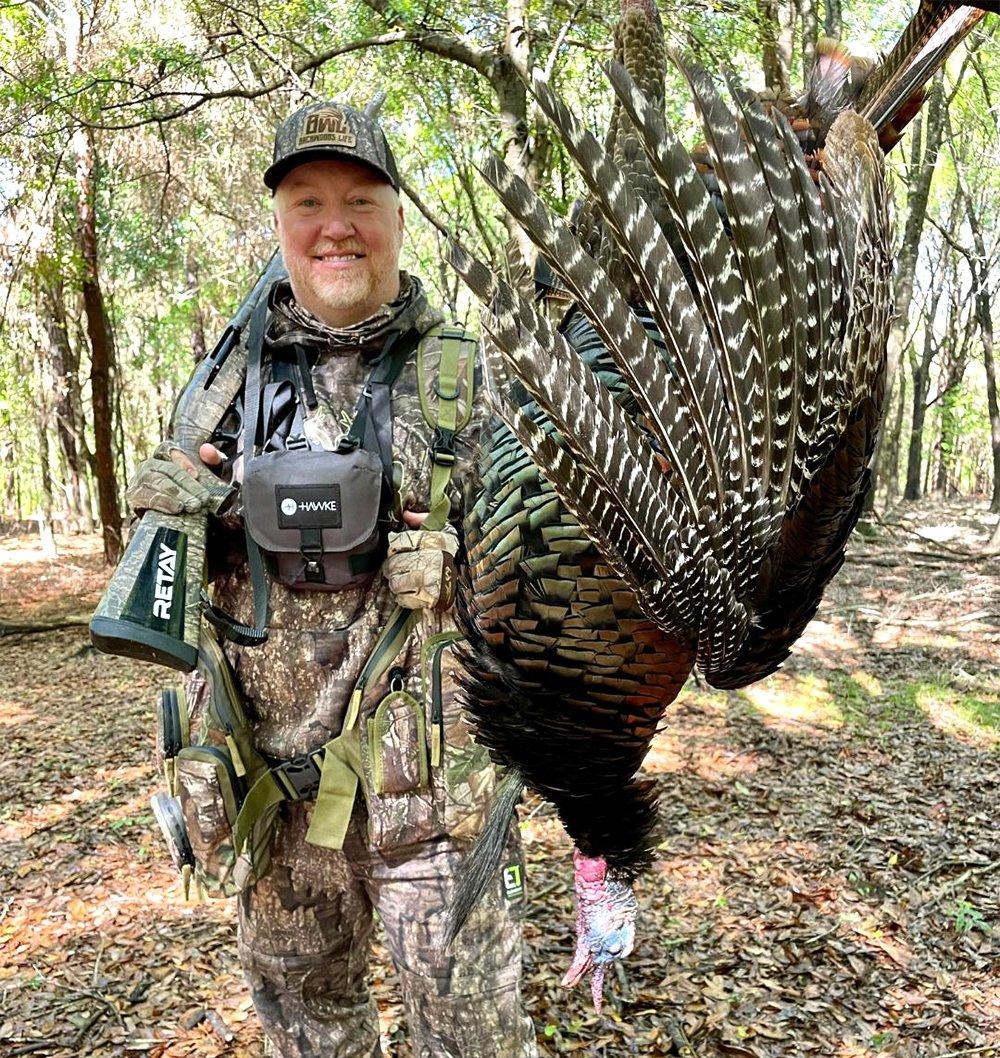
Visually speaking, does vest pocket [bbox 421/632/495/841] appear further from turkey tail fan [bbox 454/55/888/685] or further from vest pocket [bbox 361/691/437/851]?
turkey tail fan [bbox 454/55/888/685]

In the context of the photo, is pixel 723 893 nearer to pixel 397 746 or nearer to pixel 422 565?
pixel 397 746

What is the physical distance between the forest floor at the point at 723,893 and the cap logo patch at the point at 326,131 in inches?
143

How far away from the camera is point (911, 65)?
1.14m

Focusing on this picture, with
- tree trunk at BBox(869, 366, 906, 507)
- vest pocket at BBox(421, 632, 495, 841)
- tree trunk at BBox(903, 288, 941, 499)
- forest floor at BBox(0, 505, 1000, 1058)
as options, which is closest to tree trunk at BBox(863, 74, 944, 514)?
forest floor at BBox(0, 505, 1000, 1058)

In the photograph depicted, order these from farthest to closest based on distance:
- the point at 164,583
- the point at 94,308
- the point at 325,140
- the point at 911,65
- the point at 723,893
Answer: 1. the point at 94,308
2. the point at 723,893
3. the point at 325,140
4. the point at 164,583
5. the point at 911,65

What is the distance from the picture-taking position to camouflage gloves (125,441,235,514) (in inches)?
88.8

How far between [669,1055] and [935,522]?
65.7ft

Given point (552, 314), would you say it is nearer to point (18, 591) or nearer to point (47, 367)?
point (18, 591)

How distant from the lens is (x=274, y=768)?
256 cm

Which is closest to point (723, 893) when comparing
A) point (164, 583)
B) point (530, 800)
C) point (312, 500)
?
point (530, 800)

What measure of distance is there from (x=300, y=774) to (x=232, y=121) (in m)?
10.6

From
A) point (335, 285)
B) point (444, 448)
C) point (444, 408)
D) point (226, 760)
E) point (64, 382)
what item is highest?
point (64, 382)

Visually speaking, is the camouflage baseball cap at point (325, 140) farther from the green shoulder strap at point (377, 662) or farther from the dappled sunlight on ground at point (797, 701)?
the dappled sunlight on ground at point (797, 701)

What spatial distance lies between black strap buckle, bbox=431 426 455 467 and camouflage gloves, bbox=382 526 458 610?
7.6 inches
